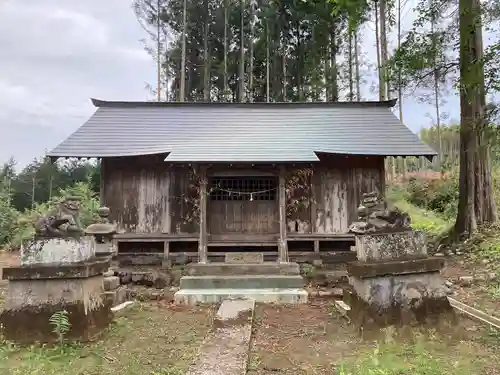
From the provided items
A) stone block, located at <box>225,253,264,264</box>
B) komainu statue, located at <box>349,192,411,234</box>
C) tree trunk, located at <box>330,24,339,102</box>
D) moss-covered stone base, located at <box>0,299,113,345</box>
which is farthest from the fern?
tree trunk, located at <box>330,24,339,102</box>

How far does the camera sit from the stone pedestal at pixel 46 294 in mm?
4871

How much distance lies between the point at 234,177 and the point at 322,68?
15.8m

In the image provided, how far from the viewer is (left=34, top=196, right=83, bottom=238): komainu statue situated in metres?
5.19

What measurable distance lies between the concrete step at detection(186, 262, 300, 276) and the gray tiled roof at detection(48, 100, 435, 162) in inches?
98.3

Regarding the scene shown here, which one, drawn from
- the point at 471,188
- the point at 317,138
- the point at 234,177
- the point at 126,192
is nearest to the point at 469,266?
the point at 471,188

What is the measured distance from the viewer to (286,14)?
2441cm

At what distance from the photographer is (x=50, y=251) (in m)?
5.13

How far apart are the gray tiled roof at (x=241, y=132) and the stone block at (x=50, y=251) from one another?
14.7 ft

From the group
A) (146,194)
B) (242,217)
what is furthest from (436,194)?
(146,194)

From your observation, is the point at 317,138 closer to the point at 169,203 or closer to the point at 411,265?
the point at 169,203

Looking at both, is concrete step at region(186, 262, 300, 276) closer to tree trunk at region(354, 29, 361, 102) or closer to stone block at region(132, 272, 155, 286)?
stone block at region(132, 272, 155, 286)

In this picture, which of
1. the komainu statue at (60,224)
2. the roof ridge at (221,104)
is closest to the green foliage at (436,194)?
the roof ridge at (221,104)

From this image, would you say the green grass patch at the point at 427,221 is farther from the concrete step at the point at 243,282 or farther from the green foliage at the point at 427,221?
the concrete step at the point at 243,282

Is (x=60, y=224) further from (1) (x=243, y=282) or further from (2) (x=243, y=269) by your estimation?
(2) (x=243, y=269)
